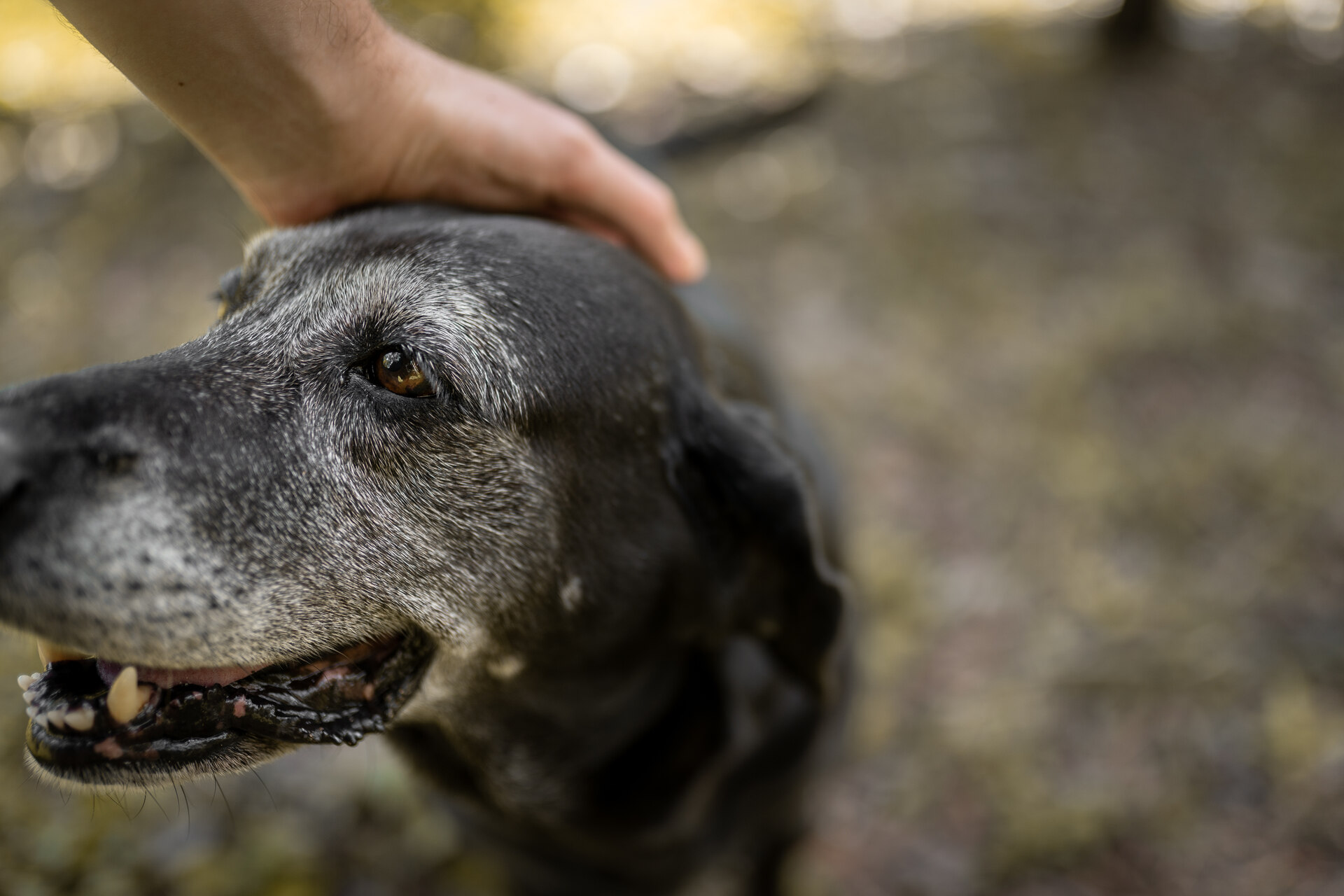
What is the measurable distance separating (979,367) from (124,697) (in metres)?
4.47

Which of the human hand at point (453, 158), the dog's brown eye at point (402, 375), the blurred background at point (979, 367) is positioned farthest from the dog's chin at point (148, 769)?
the human hand at point (453, 158)

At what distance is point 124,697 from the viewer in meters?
1.57

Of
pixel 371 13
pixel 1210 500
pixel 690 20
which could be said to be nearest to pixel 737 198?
pixel 690 20

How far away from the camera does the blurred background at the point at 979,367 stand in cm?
300

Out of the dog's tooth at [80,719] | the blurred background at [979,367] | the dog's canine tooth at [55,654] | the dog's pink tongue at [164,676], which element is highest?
the dog's canine tooth at [55,654]

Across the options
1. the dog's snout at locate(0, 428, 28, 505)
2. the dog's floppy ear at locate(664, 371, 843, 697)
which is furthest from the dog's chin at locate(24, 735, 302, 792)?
the dog's floppy ear at locate(664, 371, 843, 697)

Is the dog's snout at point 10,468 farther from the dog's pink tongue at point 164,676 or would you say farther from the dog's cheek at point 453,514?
the dog's cheek at point 453,514

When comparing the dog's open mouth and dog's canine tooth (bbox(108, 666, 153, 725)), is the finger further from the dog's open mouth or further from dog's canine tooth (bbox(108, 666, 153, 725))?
dog's canine tooth (bbox(108, 666, 153, 725))

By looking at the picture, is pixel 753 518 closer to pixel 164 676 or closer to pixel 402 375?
pixel 402 375

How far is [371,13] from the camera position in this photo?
1906 mm

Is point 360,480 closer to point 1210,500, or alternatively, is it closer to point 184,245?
point 1210,500

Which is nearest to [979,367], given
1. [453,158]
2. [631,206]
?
[631,206]

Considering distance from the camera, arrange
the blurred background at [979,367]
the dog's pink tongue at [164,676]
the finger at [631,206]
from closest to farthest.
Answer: the dog's pink tongue at [164,676] → the finger at [631,206] → the blurred background at [979,367]

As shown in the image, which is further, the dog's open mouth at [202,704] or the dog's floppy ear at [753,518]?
the dog's floppy ear at [753,518]
